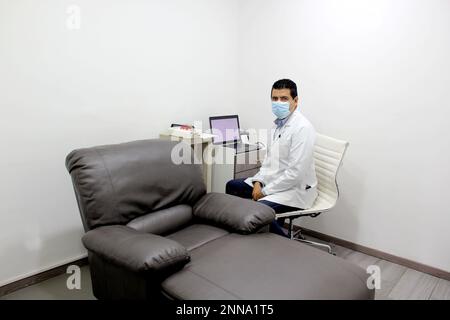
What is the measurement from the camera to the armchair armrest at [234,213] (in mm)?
1877

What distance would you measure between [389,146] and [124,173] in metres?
1.94

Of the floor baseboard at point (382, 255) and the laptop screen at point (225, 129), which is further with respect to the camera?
the laptop screen at point (225, 129)

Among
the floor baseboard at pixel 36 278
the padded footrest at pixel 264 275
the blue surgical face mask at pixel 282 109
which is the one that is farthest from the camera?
the blue surgical face mask at pixel 282 109

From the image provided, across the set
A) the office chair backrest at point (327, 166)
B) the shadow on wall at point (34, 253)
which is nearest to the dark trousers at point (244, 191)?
the office chair backrest at point (327, 166)

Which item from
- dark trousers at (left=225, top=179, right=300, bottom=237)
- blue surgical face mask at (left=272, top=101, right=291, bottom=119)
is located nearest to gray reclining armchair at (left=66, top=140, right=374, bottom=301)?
dark trousers at (left=225, top=179, right=300, bottom=237)

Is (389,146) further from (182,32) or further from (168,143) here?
(182,32)

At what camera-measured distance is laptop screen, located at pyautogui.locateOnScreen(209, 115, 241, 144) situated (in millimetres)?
3064

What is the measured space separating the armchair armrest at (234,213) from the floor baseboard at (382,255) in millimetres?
1168

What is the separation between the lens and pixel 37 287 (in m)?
2.12

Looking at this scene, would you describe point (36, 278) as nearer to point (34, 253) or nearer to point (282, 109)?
point (34, 253)

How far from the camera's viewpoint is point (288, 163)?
236 centimetres

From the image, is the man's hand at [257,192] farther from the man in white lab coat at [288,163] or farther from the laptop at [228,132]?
the laptop at [228,132]

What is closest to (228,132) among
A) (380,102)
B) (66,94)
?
(380,102)
